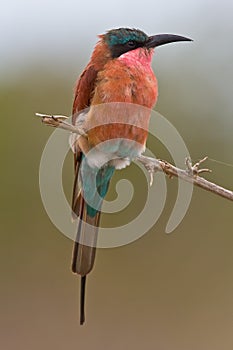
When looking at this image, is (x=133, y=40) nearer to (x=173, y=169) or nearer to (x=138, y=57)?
(x=138, y=57)

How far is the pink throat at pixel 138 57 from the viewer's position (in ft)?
8.80

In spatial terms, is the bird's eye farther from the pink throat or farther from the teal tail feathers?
the teal tail feathers

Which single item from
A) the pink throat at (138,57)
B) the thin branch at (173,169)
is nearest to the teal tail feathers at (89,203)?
the thin branch at (173,169)

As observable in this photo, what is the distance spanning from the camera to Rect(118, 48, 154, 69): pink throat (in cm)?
268

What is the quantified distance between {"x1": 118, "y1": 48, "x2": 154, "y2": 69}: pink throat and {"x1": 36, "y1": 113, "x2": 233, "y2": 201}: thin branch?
289 millimetres

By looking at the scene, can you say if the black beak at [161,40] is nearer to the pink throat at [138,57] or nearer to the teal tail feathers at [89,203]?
the pink throat at [138,57]

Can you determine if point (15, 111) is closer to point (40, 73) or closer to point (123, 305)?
point (40, 73)

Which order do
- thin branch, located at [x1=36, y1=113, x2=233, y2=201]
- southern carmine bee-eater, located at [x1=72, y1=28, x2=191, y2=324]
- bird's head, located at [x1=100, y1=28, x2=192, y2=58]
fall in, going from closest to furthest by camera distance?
thin branch, located at [x1=36, y1=113, x2=233, y2=201] < southern carmine bee-eater, located at [x1=72, y1=28, x2=191, y2=324] < bird's head, located at [x1=100, y1=28, x2=192, y2=58]

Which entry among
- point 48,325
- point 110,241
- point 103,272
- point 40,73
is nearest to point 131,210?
point 103,272

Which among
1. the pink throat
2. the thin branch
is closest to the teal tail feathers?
the thin branch

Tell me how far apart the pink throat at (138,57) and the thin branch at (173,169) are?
29 cm

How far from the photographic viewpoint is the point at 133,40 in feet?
9.12

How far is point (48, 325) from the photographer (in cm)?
451

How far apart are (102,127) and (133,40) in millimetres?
363
